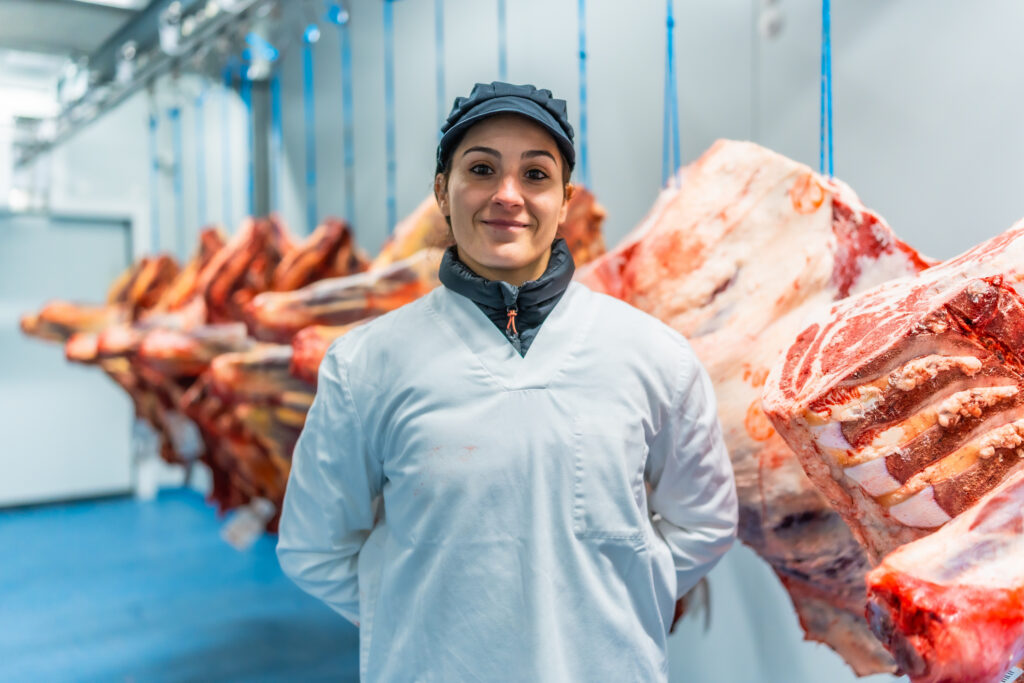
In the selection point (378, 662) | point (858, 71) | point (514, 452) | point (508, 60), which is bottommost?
point (378, 662)

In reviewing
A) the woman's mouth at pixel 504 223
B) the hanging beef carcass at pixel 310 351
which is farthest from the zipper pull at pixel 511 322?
the hanging beef carcass at pixel 310 351

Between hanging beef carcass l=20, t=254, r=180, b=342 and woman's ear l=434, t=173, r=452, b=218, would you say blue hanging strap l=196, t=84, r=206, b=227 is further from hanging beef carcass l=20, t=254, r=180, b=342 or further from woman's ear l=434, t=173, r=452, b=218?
woman's ear l=434, t=173, r=452, b=218

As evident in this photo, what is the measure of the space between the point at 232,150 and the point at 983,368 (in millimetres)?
6447

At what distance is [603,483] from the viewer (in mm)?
1386

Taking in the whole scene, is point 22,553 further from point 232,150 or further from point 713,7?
point 713,7

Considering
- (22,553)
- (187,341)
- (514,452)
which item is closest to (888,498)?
(514,452)

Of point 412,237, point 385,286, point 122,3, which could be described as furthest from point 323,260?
point 122,3

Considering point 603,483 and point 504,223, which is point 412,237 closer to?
point 504,223

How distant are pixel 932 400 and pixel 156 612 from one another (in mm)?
3939

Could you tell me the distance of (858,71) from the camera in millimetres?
2215

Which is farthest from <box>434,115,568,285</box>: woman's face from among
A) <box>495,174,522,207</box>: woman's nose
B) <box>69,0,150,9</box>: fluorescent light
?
<box>69,0,150,9</box>: fluorescent light

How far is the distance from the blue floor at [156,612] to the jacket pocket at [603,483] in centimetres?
233

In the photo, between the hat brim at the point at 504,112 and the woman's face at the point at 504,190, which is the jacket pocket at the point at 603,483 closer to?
the woman's face at the point at 504,190

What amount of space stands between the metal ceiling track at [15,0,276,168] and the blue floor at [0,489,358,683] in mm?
2566
